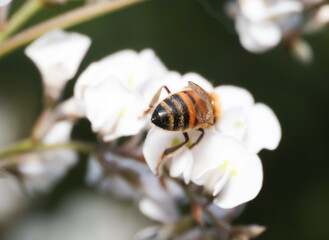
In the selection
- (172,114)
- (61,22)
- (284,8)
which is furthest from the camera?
(284,8)

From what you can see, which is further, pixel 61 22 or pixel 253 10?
pixel 253 10

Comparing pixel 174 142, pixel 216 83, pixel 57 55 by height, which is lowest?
pixel 216 83

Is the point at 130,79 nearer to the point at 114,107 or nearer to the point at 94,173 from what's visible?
the point at 114,107

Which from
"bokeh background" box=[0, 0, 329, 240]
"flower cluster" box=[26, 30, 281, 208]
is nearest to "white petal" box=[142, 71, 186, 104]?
"flower cluster" box=[26, 30, 281, 208]

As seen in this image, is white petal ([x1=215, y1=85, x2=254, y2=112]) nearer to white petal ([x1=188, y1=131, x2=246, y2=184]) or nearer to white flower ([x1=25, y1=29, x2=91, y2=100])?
white petal ([x1=188, y1=131, x2=246, y2=184])

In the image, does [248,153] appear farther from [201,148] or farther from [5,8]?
[5,8]

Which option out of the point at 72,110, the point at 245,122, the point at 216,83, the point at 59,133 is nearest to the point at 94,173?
the point at 59,133

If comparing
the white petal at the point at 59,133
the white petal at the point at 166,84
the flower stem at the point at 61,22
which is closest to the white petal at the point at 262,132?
the white petal at the point at 166,84

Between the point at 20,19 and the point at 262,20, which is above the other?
the point at 20,19
